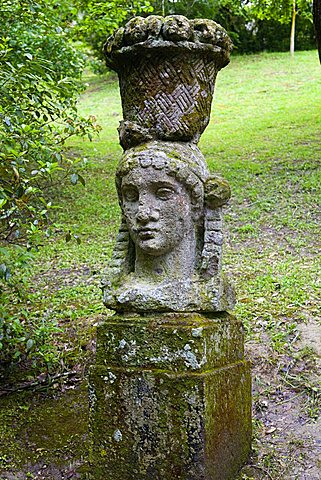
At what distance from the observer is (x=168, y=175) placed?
Result: 3.63 metres

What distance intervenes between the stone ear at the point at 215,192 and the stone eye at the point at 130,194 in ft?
1.43

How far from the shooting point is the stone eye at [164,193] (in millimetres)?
3637

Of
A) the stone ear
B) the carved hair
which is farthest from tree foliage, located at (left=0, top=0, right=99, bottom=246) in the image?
the stone ear

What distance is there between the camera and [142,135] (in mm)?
3742

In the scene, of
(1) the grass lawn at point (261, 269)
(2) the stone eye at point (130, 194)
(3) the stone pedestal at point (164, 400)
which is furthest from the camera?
(1) the grass lawn at point (261, 269)

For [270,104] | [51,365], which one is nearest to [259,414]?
[51,365]

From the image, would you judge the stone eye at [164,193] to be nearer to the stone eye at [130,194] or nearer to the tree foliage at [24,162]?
the stone eye at [130,194]

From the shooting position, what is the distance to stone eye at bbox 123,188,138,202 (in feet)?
12.2

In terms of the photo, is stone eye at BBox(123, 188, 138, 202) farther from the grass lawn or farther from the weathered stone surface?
the grass lawn

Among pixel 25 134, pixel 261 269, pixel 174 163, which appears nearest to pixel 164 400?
pixel 174 163

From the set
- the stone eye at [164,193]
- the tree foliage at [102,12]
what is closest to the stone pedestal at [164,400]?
the stone eye at [164,193]

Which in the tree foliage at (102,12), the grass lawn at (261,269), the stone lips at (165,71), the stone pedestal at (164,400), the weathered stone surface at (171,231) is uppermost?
the tree foliage at (102,12)

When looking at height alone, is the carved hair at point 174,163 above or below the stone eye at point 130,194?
above

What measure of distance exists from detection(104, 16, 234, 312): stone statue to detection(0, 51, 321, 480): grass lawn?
1237 millimetres
